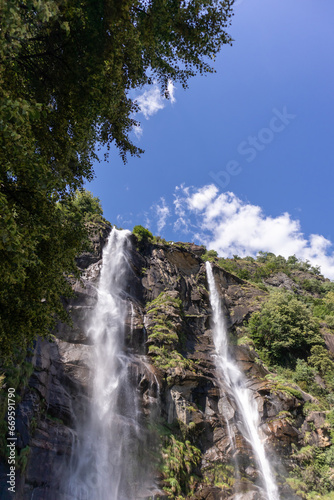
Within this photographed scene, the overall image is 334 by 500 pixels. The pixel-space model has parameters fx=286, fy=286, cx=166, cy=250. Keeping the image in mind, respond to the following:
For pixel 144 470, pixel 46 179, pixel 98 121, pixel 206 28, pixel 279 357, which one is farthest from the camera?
pixel 279 357

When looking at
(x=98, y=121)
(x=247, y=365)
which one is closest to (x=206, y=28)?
(x=98, y=121)

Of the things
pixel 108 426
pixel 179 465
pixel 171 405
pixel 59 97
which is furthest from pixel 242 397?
pixel 59 97

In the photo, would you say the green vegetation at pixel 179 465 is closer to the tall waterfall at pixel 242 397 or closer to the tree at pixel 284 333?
the tall waterfall at pixel 242 397

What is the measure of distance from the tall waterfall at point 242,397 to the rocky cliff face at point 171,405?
1.73 feet

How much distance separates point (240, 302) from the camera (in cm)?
3161

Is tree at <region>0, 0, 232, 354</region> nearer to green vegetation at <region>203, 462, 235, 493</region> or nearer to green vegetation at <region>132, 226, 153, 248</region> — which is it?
green vegetation at <region>203, 462, 235, 493</region>

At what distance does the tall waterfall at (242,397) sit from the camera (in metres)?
15.7

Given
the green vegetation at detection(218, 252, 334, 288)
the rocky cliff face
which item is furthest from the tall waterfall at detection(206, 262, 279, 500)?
the green vegetation at detection(218, 252, 334, 288)

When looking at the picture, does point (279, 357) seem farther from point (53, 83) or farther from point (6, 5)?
point (6, 5)

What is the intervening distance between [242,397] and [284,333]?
768cm

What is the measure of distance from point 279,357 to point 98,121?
2426 cm

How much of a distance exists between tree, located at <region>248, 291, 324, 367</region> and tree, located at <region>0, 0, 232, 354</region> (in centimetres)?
2286

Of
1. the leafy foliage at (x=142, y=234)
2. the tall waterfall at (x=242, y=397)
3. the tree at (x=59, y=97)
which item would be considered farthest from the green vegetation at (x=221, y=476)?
the leafy foliage at (x=142, y=234)

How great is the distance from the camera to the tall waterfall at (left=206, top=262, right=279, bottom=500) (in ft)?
51.6
